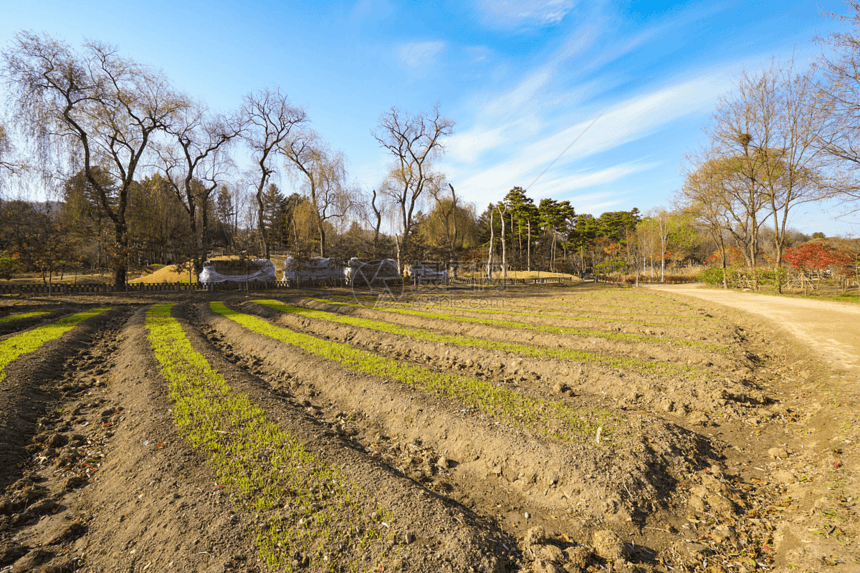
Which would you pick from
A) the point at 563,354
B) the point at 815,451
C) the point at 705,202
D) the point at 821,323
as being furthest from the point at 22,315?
the point at 705,202

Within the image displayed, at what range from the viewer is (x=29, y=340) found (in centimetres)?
1017

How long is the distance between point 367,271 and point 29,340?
2706 centimetres

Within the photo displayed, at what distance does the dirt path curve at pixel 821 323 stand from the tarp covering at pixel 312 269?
3137 centimetres

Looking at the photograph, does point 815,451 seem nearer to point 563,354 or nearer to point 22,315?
point 563,354

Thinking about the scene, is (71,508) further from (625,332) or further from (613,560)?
(625,332)

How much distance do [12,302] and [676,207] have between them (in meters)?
47.2

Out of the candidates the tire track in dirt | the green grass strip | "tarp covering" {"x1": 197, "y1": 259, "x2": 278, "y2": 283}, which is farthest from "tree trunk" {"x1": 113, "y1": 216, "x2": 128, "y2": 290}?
the tire track in dirt

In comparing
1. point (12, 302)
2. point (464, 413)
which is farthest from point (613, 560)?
point (12, 302)

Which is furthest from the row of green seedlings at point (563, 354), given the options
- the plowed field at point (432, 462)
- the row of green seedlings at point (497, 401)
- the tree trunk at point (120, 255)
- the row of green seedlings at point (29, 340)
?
the tree trunk at point (120, 255)

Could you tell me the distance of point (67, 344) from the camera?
10156 mm

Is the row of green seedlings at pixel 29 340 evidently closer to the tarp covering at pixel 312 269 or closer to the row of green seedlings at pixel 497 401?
the row of green seedlings at pixel 497 401

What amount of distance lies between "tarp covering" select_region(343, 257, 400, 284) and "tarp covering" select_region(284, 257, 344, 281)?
1184 mm

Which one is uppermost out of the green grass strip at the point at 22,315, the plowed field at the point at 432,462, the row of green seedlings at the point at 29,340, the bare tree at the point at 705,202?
the bare tree at the point at 705,202

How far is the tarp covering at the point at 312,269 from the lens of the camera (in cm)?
3246
